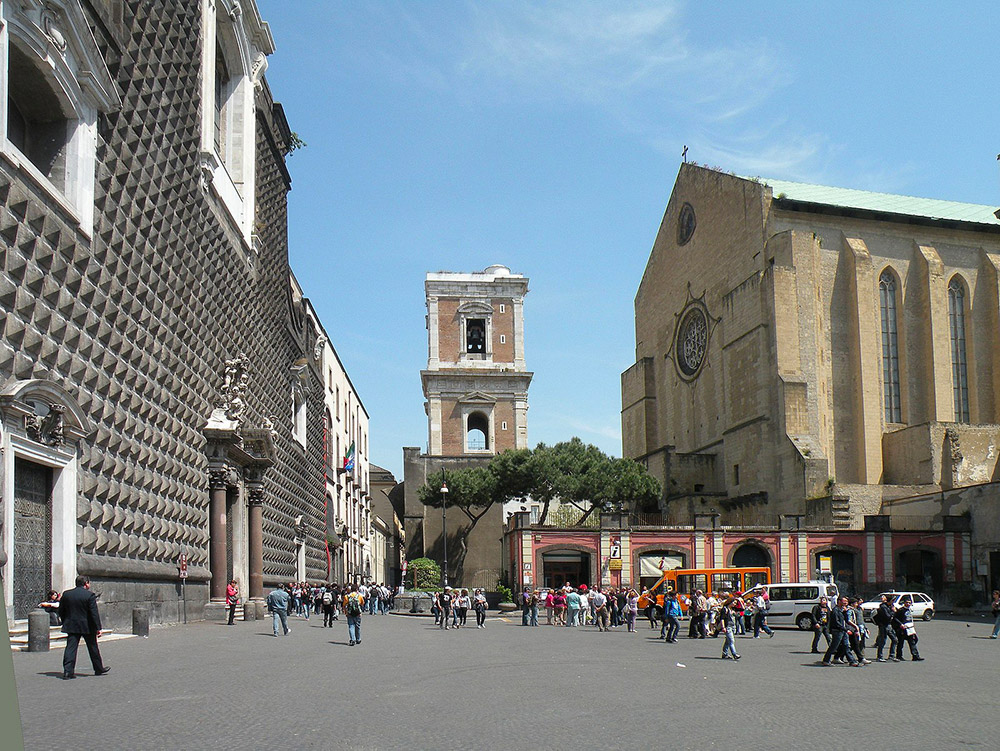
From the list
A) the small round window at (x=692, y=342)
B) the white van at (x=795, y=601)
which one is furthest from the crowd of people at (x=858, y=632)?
the small round window at (x=692, y=342)

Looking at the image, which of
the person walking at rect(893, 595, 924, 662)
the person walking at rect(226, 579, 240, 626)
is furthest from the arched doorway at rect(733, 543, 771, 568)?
the person walking at rect(893, 595, 924, 662)

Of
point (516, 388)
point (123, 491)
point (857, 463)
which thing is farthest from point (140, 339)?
point (516, 388)

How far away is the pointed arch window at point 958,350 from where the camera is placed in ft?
198

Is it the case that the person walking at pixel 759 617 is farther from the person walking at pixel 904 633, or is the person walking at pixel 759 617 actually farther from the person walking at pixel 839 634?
the person walking at pixel 839 634

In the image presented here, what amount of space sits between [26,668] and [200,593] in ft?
45.7

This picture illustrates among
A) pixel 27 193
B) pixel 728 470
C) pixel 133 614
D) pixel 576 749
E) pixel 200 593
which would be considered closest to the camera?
pixel 576 749

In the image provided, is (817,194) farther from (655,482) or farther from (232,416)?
(232,416)

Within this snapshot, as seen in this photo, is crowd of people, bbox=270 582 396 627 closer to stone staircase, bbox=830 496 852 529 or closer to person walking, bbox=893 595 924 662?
person walking, bbox=893 595 924 662

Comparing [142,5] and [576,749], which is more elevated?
[142,5]

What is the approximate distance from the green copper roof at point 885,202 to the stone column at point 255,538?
4029 centimetres

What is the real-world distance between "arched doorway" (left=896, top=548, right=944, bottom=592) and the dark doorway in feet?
137

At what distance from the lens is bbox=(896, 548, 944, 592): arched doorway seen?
162 feet

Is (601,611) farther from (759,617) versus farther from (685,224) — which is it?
(685,224)

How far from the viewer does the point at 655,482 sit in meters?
63.8
